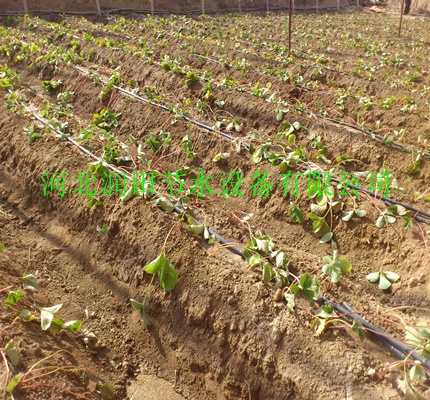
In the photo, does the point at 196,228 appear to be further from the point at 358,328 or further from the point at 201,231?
the point at 358,328

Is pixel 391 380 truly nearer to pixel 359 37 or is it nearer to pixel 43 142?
pixel 43 142

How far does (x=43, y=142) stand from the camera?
16.8 ft

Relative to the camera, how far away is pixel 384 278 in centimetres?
361

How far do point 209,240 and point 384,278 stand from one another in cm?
179

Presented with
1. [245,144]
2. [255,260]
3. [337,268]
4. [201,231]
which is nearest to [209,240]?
[201,231]

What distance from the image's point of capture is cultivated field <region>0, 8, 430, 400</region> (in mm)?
2797

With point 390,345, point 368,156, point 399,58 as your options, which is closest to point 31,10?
point 399,58

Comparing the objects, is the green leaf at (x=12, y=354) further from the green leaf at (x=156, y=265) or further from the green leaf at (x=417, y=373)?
the green leaf at (x=417, y=373)

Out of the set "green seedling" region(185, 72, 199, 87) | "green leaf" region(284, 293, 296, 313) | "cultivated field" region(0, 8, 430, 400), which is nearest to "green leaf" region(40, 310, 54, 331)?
"cultivated field" region(0, 8, 430, 400)

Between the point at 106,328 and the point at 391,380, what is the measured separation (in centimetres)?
243

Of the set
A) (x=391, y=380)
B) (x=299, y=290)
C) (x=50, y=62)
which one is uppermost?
(x=50, y=62)

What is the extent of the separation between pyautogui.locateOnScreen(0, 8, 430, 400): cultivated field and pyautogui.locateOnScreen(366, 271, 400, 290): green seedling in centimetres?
2

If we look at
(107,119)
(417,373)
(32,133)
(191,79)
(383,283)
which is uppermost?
(191,79)

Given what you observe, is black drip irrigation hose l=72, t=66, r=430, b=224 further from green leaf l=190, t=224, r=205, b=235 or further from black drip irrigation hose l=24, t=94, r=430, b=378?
green leaf l=190, t=224, r=205, b=235
